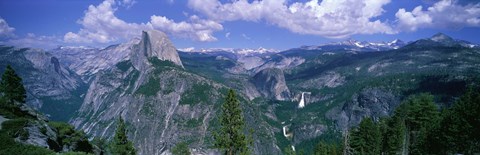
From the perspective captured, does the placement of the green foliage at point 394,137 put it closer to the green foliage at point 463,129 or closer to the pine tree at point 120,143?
the green foliage at point 463,129

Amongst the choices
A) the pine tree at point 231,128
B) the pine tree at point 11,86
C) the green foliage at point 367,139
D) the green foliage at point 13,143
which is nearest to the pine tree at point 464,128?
the green foliage at point 367,139

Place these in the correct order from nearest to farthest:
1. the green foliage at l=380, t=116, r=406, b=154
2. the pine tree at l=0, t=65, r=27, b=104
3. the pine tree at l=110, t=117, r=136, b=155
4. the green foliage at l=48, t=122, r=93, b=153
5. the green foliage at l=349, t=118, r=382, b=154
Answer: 1. the green foliage at l=48, t=122, r=93, b=153
2. the pine tree at l=110, t=117, r=136, b=155
3. the pine tree at l=0, t=65, r=27, b=104
4. the green foliage at l=380, t=116, r=406, b=154
5. the green foliage at l=349, t=118, r=382, b=154

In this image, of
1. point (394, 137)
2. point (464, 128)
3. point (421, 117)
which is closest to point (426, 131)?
point (421, 117)

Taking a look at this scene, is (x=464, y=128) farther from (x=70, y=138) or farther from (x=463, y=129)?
(x=70, y=138)

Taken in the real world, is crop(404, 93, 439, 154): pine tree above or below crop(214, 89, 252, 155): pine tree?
below

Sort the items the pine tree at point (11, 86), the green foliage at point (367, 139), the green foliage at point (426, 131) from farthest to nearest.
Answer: the green foliage at point (367, 139) < the pine tree at point (11, 86) < the green foliage at point (426, 131)

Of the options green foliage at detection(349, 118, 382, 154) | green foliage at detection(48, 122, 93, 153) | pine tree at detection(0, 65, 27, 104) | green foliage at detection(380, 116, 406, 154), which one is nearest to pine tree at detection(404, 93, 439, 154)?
green foliage at detection(380, 116, 406, 154)

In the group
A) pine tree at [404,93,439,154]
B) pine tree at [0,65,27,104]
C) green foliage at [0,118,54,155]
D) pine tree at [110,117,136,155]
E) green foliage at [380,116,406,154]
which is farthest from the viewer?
green foliage at [380,116,406,154]

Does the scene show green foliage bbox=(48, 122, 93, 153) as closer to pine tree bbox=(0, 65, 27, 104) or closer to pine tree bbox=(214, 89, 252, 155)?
pine tree bbox=(0, 65, 27, 104)
